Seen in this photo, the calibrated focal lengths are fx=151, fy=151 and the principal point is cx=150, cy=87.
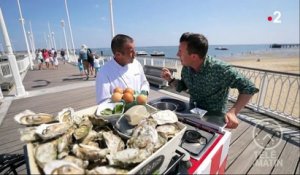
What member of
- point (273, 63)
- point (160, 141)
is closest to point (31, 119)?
point (160, 141)

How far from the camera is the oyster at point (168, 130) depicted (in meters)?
0.77

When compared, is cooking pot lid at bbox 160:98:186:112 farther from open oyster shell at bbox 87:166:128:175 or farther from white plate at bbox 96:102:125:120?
open oyster shell at bbox 87:166:128:175

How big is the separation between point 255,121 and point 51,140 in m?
4.12

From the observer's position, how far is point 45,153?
1.97 feet

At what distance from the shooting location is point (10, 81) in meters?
7.17

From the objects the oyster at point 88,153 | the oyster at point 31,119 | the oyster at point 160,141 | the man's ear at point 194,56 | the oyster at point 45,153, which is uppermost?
the man's ear at point 194,56

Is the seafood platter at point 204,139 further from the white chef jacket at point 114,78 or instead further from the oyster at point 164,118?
the white chef jacket at point 114,78

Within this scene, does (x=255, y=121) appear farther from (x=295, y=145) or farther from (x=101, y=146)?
(x=101, y=146)

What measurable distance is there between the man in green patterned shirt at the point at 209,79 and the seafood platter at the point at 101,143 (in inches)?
30.5

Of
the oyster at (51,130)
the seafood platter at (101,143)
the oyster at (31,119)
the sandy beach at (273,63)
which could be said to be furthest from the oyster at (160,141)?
the sandy beach at (273,63)

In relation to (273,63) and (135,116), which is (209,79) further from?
(273,63)

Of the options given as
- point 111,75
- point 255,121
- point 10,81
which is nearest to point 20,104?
point 10,81

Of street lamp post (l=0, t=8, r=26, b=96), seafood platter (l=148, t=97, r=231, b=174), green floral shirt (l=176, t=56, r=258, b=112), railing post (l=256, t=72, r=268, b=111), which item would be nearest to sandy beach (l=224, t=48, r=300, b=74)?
railing post (l=256, t=72, r=268, b=111)

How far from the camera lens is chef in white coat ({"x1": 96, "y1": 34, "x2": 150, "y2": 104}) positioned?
1.64m
